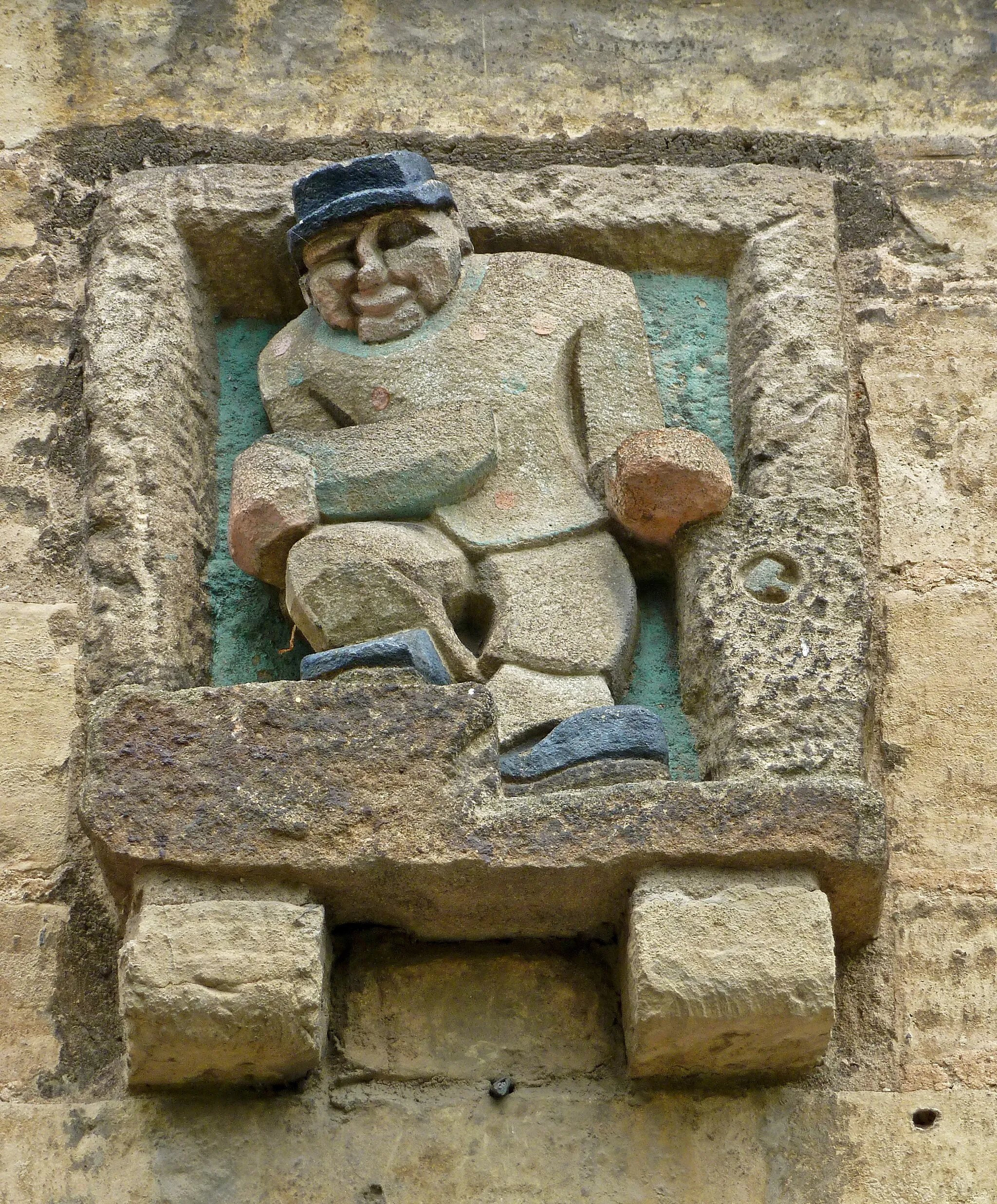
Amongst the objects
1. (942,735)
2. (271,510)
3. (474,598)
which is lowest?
(942,735)

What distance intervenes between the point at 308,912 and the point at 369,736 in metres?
0.25

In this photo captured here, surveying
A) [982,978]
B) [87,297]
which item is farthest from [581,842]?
[87,297]

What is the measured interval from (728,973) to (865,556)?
82 cm

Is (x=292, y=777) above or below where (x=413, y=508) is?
below

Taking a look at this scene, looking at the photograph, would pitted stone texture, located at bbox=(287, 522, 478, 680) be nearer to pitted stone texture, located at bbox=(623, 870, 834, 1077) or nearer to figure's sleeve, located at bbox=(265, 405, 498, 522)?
figure's sleeve, located at bbox=(265, 405, 498, 522)

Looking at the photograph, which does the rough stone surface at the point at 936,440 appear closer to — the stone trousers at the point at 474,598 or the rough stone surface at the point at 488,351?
the rough stone surface at the point at 488,351

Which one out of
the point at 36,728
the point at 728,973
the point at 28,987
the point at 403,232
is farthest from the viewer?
the point at 403,232

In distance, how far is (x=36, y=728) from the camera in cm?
285

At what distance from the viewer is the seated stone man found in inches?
109

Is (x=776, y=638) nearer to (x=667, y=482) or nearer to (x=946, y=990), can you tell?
(x=667, y=482)

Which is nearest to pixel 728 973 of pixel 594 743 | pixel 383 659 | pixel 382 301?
A: pixel 594 743

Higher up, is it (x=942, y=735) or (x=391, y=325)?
(x=391, y=325)

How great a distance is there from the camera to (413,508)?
2.88 metres

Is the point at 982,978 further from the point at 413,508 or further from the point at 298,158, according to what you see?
the point at 298,158
